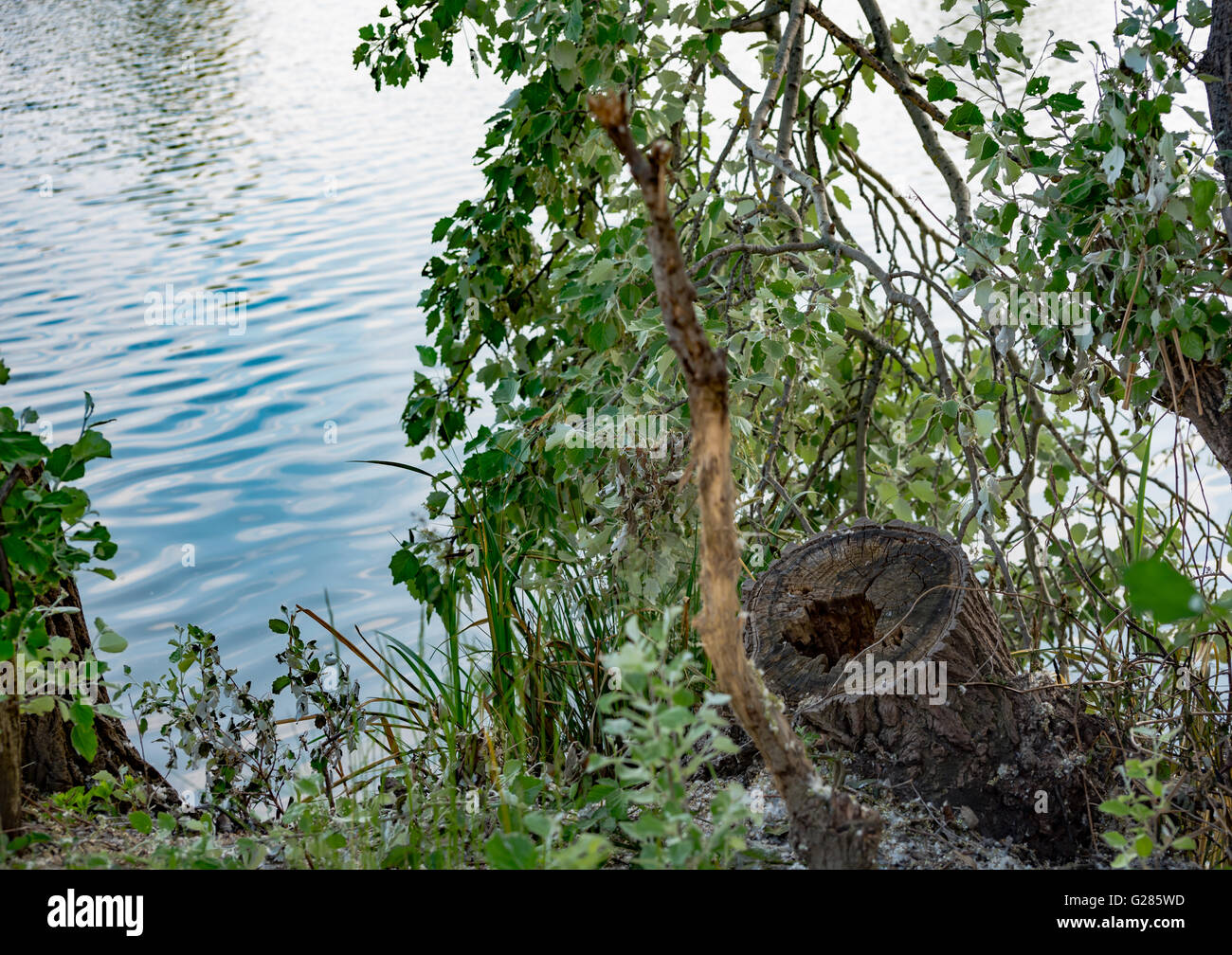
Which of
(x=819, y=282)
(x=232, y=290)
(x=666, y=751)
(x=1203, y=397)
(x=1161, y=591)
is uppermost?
(x=232, y=290)

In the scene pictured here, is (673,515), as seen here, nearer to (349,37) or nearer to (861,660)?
(861,660)

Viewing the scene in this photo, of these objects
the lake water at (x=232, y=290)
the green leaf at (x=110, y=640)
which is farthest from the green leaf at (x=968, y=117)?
the green leaf at (x=110, y=640)

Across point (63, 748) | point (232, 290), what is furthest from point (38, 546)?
point (232, 290)

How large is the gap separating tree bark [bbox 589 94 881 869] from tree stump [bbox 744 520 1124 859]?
0.47 meters

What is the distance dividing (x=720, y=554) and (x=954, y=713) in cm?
85

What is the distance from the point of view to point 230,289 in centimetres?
681

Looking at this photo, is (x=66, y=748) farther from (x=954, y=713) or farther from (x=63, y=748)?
(x=954, y=713)

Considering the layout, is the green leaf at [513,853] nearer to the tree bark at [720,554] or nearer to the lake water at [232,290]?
the tree bark at [720,554]

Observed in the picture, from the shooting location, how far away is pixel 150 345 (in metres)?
6.12

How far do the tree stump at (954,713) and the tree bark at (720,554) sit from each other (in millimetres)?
472

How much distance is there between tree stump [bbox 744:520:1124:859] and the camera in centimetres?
170
